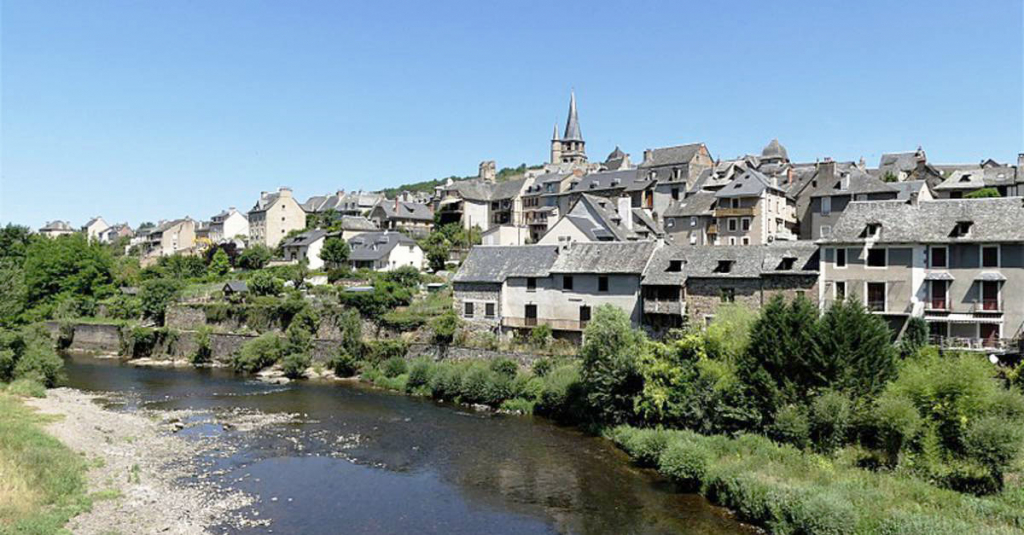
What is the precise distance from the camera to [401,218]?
83.1 meters

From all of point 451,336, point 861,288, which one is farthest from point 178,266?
point 861,288

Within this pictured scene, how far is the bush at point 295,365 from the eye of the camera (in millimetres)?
45844

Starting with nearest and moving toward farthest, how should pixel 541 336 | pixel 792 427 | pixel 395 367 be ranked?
pixel 792 427 → pixel 541 336 → pixel 395 367

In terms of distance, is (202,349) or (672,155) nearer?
(202,349)

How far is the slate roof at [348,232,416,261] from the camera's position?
67.0m

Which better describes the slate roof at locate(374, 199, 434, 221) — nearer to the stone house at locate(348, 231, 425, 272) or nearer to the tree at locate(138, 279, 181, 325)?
the stone house at locate(348, 231, 425, 272)

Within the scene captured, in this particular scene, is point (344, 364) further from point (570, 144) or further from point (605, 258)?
point (570, 144)

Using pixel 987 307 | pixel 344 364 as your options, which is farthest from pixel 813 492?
pixel 344 364

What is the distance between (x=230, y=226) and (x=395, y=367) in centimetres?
6283

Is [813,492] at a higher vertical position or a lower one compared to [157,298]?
lower

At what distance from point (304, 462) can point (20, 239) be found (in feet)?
265

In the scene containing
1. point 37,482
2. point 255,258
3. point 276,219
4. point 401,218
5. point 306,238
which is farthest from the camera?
point 276,219

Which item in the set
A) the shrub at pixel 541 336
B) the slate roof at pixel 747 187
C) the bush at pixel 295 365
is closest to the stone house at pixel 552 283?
the shrub at pixel 541 336

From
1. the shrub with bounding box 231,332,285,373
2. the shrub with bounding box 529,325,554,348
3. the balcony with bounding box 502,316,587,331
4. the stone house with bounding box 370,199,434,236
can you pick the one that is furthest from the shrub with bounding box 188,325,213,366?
the stone house with bounding box 370,199,434,236
